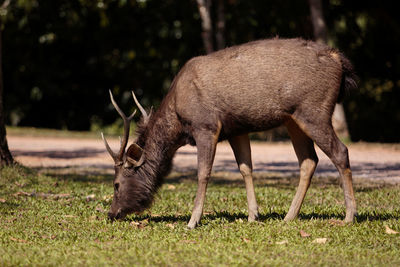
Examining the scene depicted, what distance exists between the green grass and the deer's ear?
0.76 meters

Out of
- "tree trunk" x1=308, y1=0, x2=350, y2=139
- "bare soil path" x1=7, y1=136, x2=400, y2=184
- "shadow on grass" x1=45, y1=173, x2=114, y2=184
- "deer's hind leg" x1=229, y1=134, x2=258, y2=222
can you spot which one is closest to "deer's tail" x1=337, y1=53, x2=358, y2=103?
"deer's hind leg" x1=229, y1=134, x2=258, y2=222

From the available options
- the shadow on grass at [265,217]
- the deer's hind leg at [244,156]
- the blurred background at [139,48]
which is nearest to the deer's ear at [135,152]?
the shadow on grass at [265,217]

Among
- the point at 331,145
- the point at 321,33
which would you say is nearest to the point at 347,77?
the point at 331,145

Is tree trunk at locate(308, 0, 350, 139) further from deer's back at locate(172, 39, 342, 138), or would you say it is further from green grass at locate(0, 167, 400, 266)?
deer's back at locate(172, 39, 342, 138)

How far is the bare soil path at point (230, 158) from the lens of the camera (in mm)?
13547

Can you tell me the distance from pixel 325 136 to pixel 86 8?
1954cm

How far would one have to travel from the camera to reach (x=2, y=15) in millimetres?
22781

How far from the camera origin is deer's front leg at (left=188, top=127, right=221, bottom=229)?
24.8ft

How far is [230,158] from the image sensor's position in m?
16.4

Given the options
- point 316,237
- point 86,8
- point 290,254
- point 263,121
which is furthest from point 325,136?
point 86,8

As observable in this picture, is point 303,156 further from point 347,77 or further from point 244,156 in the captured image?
point 347,77

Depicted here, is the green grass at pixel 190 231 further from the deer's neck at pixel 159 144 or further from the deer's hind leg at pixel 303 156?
the deer's neck at pixel 159 144

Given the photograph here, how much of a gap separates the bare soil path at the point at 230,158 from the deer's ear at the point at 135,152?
17.4ft

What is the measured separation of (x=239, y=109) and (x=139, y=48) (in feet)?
65.3
